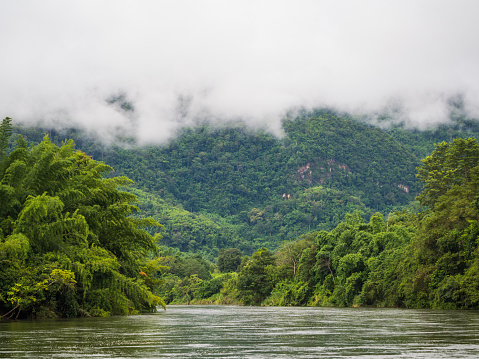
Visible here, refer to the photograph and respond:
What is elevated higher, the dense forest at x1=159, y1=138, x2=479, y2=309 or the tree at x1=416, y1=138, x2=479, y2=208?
the tree at x1=416, y1=138, x2=479, y2=208

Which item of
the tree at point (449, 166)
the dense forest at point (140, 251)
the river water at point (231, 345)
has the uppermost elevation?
the tree at point (449, 166)

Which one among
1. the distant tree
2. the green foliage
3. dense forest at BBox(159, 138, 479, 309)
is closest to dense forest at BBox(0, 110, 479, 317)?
the green foliage

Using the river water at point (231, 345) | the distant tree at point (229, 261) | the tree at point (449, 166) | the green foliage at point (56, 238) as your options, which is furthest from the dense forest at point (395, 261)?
the river water at point (231, 345)

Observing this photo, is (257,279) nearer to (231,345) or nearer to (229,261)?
(229,261)

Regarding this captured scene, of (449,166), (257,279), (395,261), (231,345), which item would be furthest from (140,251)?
(257,279)

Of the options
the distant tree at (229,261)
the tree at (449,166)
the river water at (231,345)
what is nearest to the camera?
the river water at (231,345)

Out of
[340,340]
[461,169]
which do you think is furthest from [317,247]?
[340,340]

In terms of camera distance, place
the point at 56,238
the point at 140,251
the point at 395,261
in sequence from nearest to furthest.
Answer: the point at 56,238 → the point at 140,251 → the point at 395,261

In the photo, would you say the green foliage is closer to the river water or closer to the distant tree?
the river water

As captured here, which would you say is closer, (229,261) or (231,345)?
(231,345)

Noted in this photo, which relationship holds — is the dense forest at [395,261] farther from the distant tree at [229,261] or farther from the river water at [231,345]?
the river water at [231,345]

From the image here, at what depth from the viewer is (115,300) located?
3378 centimetres

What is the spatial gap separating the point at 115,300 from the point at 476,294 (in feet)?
98.5

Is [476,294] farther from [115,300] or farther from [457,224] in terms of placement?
[115,300]
